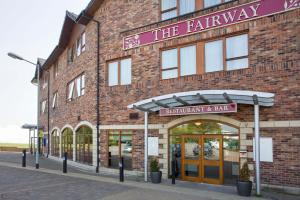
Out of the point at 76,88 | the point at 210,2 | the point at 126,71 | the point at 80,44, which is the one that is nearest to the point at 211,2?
the point at 210,2

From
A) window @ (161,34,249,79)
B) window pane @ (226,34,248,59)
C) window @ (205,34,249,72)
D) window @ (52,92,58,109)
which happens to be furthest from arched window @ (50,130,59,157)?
window pane @ (226,34,248,59)

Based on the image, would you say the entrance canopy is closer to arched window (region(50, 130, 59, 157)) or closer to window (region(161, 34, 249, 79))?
window (region(161, 34, 249, 79))

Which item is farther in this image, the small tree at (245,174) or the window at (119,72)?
the window at (119,72)

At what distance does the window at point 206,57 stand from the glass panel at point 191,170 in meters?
4.07

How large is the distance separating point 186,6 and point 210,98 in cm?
483

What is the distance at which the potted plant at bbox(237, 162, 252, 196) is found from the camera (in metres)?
10.5

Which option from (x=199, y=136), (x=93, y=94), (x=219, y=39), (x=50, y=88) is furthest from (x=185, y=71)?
(x=50, y=88)

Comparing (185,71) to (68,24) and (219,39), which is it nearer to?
(219,39)

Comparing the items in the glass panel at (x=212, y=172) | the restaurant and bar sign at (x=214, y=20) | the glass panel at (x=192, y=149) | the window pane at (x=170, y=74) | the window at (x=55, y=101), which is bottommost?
the glass panel at (x=212, y=172)

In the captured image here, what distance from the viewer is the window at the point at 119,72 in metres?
16.1

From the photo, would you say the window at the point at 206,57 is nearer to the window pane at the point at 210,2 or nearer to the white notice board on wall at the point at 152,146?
the window pane at the point at 210,2

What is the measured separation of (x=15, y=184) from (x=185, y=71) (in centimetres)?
879

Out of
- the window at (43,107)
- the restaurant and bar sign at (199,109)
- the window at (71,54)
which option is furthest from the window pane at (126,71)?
the window at (43,107)

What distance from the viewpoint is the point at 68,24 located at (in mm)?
22656
